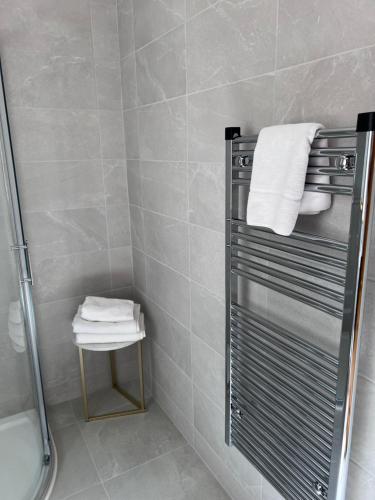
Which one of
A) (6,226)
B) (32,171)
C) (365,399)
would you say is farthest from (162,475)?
(32,171)

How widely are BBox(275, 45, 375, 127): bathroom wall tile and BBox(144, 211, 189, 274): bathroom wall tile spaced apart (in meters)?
0.76

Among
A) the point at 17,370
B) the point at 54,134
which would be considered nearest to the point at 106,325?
the point at 17,370

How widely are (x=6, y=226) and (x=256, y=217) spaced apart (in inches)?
43.0

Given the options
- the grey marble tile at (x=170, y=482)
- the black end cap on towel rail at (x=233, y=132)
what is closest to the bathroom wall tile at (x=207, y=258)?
the black end cap on towel rail at (x=233, y=132)

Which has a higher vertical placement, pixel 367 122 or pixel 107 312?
pixel 367 122

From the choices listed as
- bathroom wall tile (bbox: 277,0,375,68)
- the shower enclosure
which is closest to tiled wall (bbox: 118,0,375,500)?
bathroom wall tile (bbox: 277,0,375,68)

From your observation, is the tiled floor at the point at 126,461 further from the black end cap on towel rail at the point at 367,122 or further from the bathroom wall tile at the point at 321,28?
the bathroom wall tile at the point at 321,28

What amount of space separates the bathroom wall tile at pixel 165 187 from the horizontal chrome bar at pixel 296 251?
48cm

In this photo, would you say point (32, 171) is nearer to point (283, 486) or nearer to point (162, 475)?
point (162, 475)

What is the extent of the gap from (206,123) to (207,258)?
1.73 feet

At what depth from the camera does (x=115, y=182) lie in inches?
88.5

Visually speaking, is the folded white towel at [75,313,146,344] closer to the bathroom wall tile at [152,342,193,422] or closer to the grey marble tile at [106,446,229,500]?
the bathroom wall tile at [152,342,193,422]

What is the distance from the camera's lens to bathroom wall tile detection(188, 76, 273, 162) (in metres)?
1.20

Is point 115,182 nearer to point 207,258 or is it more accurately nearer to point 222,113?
point 207,258
